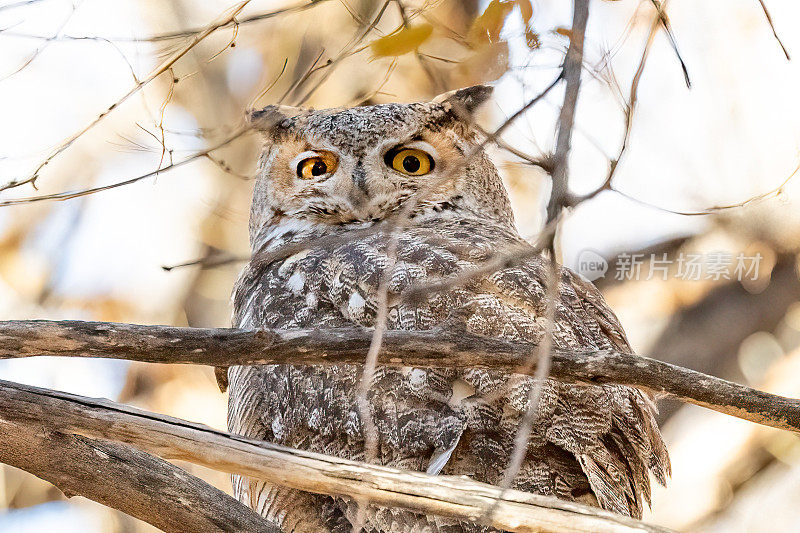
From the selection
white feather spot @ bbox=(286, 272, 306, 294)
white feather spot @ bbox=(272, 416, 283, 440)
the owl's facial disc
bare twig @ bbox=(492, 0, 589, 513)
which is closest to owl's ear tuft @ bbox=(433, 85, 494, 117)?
the owl's facial disc

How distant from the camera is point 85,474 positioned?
4.65 ft

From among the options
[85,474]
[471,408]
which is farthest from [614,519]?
[85,474]

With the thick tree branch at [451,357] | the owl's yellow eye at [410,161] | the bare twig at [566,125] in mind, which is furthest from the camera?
the owl's yellow eye at [410,161]

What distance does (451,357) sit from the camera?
1450 millimetres

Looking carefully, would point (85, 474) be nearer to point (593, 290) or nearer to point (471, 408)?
point (471, 408)

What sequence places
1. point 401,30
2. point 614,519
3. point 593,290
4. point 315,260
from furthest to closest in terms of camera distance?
point 593,290 → point 315,260 → point 401,30 → point 614,519

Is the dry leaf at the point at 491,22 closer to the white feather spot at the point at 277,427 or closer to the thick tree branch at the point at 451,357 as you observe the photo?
the thick tree branch at the point at 451,357

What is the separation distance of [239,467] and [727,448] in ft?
10.3

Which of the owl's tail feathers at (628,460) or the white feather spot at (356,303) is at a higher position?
the white feather spot at (356,303)

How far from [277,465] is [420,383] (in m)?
0.75

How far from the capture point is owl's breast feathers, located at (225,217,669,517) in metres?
1.90

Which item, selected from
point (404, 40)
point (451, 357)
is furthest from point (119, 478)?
point (404, 40)

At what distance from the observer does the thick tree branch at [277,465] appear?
3.99 ft

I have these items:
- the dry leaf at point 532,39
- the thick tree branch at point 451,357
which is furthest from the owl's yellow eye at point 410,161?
the thick tree branch at point 451,357
